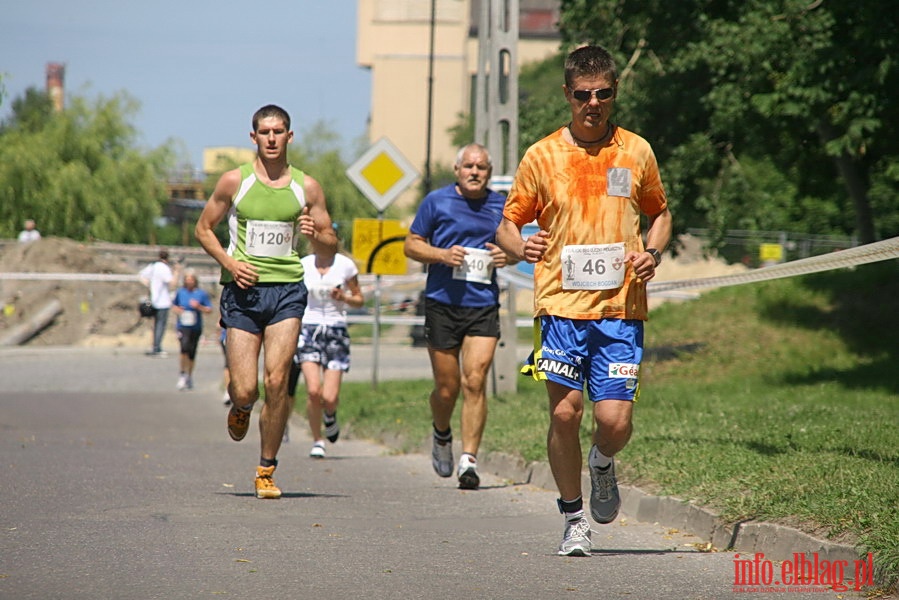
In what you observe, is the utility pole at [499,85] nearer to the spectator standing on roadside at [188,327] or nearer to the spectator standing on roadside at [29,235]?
the spectator standing on roadside at [188,327]

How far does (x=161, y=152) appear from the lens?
209 ft

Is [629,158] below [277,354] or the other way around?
the other way around

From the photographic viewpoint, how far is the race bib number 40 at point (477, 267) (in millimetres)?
9695

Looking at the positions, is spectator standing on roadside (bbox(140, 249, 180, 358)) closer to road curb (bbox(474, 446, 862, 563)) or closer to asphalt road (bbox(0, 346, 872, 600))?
asphalt road (bbox(0, 346, 872, 600))

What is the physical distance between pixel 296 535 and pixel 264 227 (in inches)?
87.5

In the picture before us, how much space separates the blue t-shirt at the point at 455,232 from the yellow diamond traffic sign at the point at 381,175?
23.6 feet

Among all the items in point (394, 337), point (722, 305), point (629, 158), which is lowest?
point (394, 337)

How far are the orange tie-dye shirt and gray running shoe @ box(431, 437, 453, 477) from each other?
3.40 meters

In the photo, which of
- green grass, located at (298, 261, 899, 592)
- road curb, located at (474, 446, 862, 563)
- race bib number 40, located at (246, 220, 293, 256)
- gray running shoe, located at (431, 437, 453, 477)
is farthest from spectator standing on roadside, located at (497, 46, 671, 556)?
gray running shoe, located at (431, 437, 453, 477)

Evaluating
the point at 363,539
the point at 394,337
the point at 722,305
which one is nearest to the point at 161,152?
the point at 394,337

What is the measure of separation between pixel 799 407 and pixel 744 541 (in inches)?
228

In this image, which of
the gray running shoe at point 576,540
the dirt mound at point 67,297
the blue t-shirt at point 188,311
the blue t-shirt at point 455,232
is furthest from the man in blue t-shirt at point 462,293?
the dirt mound at point 67,297

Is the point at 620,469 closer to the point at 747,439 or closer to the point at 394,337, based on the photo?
the point at 747,439

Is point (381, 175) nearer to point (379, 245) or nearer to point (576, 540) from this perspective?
point (379, 245)
